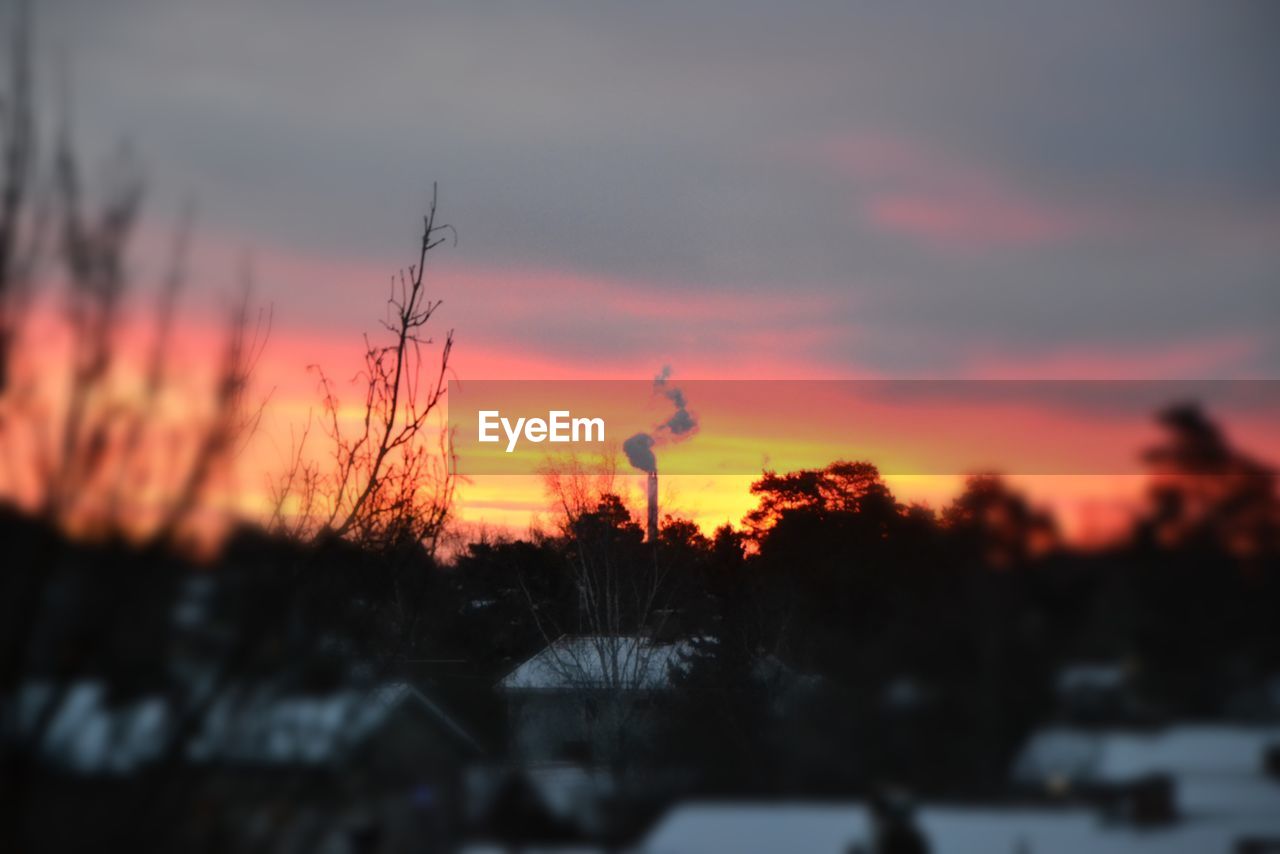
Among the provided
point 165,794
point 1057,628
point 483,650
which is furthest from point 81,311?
point 483,650

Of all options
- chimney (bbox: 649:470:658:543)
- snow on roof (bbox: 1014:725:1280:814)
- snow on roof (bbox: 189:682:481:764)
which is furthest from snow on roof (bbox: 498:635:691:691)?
snow on roof (bbox: 189:682:481:764)

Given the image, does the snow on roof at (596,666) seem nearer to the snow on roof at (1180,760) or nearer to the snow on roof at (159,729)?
the snow on roof at (1180,760)

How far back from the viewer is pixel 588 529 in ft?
107

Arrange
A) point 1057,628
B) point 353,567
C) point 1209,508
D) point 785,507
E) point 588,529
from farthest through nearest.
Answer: point 785,507 → point 588,529 → point 353,567 → point 1209,508 → point 1057,628

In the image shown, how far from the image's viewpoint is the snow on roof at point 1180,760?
4875 millimetres

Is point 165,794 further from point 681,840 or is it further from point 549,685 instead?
point 549,685

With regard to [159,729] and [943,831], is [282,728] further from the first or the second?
[943,831]

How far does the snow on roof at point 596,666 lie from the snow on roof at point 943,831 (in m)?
24.2

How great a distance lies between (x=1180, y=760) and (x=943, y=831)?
912 mm

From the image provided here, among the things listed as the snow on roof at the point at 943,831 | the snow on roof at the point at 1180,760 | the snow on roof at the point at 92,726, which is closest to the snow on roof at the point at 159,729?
the snow on roof at the point at 92,726

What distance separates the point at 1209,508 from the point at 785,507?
3235cm

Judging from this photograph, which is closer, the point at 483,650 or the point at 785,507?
the point at 483,650

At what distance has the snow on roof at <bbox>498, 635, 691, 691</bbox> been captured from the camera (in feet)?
97.2

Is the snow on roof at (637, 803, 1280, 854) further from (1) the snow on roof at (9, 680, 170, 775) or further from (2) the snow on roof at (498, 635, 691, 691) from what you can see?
(2) the snow on roof at (498, 635, 691, 691)
